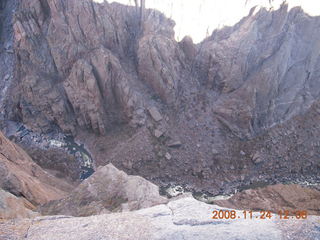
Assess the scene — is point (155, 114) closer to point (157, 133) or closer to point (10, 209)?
point (157, 133)

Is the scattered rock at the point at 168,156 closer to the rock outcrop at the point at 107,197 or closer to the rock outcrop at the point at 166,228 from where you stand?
the rock outcrop at the point at 107,197

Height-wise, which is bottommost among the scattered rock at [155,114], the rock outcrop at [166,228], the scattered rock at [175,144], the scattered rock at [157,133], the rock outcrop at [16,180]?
the rock outcrop at [166,228]

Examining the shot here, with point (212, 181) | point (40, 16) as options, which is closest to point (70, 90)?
point (40, 16)

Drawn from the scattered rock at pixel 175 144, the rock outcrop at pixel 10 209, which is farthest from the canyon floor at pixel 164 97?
the rock outcrop at pixel 10 209

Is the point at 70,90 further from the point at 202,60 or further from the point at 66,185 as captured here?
the point at 202,60

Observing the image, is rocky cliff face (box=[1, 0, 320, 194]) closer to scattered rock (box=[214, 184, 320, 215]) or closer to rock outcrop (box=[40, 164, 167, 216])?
scattered rock (box=[214, 184, 320, 215])
